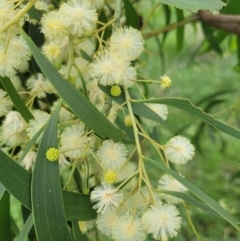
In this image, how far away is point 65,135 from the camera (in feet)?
2.12

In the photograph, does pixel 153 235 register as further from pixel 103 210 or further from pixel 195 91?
pixel 195 91

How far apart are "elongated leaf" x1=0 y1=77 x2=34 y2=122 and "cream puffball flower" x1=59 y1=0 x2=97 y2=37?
4.8 inches

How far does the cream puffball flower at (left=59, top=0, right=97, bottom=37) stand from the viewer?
25.2 inches

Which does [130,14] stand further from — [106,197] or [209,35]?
[106,197]

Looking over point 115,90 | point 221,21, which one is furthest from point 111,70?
point 221,21

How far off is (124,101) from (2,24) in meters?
0.19

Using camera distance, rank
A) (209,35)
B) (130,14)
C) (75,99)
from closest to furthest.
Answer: (75,99) → (130,14) → (209,35)

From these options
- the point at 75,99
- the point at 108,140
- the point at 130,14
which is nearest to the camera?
the point at 75,99

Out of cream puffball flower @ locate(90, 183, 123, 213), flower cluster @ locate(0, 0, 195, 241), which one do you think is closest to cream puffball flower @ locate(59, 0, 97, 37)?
flower cluster @ locate(0, 0, 195, 241)

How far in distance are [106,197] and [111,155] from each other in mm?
62

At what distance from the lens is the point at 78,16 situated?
0.63 m

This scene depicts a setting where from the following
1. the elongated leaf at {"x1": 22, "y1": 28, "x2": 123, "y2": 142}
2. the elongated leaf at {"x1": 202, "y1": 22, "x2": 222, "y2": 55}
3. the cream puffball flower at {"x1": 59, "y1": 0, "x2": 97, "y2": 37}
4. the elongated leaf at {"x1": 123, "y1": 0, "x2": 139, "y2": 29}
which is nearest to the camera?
the elongated leaf at {"x1": 22, "y1": 28, "x2": 123, "y2": 142}

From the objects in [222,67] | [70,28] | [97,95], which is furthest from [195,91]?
[70,28]

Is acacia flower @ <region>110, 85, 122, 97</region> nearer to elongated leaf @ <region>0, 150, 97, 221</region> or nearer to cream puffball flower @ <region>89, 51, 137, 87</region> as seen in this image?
cream puffball flower @ <region>89, 51, 137, 87</region>
